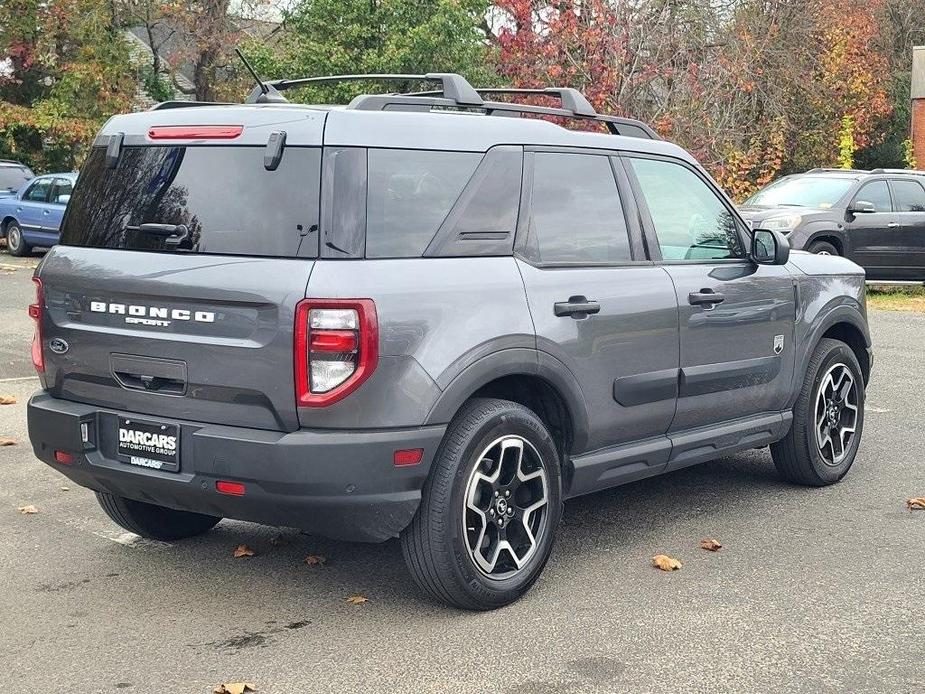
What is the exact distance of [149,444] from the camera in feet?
15.7

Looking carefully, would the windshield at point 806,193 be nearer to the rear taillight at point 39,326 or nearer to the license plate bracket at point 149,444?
the rear taillight at point 39,326

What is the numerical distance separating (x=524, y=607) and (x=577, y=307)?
4.01 feet

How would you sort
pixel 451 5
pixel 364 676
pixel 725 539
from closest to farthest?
pixel 364 676 → pixel 725 539 → pixel 451 5

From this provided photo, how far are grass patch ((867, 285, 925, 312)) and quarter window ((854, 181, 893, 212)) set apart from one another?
1292 millimetres

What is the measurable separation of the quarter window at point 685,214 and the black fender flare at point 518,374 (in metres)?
1.02

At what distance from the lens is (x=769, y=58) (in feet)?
101

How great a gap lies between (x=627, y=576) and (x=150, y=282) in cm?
229

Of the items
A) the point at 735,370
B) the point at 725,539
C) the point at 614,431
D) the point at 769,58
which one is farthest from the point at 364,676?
the point at 769,58

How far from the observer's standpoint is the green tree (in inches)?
1125

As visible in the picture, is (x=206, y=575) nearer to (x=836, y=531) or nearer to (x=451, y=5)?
(x=836, y=531)

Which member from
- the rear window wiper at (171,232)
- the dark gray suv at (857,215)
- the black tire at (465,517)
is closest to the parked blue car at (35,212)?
the dark gray suv at (857,215)

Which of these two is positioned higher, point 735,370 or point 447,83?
point 447,83

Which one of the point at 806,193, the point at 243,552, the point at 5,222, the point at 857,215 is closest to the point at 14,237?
the point at 5,222

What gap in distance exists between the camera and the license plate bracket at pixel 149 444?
472cm
